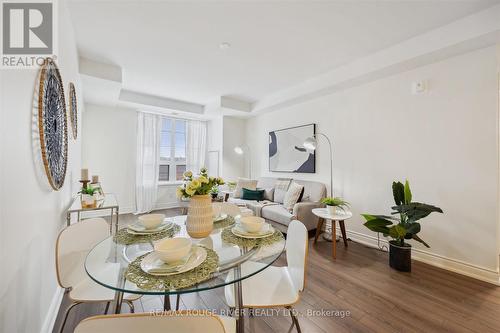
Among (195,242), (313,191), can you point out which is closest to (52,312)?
(195,242)

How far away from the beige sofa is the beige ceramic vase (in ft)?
6.23

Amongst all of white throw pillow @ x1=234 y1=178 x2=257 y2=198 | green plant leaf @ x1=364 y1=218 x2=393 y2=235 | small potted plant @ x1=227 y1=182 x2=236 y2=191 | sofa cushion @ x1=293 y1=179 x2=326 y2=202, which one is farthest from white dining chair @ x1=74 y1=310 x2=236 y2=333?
small potted plant @ x1=227 y1=182 x2=236 y2=191

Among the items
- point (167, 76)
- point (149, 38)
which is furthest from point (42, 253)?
point (167, 76)

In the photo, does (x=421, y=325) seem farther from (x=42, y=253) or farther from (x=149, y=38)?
(x=149, y=38)

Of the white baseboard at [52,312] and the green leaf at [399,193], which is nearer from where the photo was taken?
the white baseboard at [52,312]

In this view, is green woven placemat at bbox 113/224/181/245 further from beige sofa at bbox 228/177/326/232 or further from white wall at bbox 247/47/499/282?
white wall at bbox 247/47/499/282

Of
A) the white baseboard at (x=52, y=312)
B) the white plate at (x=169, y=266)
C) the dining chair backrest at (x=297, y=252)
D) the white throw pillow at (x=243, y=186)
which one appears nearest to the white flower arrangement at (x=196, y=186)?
the white plate at (x=169, y=266)

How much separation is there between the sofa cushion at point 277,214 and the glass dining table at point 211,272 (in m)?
1.78

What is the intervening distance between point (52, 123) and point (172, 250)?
53.6 inches

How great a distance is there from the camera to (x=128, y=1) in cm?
184

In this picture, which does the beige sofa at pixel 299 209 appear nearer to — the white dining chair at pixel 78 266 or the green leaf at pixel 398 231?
the green leaf at pixel 398 231

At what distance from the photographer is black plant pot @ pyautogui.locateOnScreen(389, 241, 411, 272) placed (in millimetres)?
2248

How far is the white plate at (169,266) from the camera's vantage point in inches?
35.3

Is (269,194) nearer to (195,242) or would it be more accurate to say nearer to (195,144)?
(195,144)
